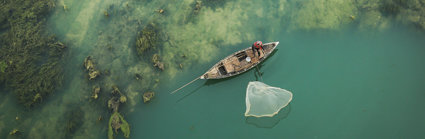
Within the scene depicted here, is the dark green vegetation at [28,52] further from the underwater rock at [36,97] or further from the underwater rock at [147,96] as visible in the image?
the underwater rock at [147,96]

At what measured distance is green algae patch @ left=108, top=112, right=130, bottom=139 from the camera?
692cm

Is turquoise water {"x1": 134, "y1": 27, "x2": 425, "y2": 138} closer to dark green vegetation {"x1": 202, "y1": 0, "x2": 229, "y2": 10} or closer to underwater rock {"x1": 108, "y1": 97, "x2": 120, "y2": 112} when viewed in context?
underwater rock {"x1": 108, "y1": 97, "x2": 120, "y2": 112}

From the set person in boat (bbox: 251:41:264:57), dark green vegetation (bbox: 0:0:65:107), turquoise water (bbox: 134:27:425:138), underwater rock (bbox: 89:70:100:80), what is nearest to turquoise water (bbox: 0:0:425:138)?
turquoise water (bbox: 134:27:425:138)

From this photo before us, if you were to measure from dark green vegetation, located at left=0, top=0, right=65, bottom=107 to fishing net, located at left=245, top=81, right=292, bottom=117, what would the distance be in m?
5.59

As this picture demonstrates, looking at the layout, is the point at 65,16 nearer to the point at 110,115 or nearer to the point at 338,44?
the point at 110,115

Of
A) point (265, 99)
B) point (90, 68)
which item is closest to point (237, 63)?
point (265, 99)

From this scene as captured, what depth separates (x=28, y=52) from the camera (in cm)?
801

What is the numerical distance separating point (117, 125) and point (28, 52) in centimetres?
388

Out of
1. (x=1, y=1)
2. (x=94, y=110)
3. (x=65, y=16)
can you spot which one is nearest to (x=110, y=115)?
(x=94, y=110)

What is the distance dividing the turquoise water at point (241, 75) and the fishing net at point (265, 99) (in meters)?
0.31

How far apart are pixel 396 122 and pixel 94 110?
318 inches

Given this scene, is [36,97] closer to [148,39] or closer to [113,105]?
[113,105]

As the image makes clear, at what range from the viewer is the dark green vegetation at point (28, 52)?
756cm

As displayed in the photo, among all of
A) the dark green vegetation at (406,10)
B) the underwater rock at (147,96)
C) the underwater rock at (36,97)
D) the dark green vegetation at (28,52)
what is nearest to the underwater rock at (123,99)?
the underwater rock at (147,96)
